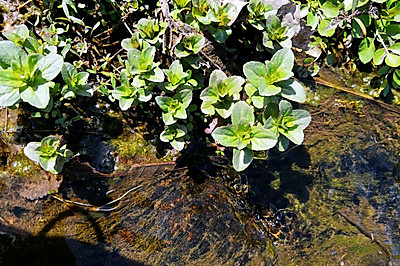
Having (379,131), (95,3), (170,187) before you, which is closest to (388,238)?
(379,131)

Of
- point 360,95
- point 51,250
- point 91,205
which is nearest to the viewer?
point 51,250

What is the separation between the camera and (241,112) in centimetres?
234

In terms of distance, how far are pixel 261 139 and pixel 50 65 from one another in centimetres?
143

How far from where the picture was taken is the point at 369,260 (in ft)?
9.49

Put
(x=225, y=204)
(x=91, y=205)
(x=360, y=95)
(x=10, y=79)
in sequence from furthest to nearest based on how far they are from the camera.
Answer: (x=360, y=95), (x=225, y=204), (x=91, y=205), (x=10, y=79)

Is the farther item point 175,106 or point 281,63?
point 175,106

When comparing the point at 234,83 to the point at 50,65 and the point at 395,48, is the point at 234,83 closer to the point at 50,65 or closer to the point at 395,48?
the point at 50,65

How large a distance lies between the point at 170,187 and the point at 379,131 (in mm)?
1929

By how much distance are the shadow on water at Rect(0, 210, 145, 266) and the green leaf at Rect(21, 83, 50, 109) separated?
93cm

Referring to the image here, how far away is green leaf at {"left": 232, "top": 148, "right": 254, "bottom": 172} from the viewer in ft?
7.63

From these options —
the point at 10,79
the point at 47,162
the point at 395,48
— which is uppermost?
the point at 10,79

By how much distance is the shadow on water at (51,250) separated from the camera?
245 centimetres

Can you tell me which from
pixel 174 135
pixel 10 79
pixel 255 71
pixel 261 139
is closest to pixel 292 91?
pixel 255 71

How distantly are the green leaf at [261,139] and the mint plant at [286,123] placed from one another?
9 cm
